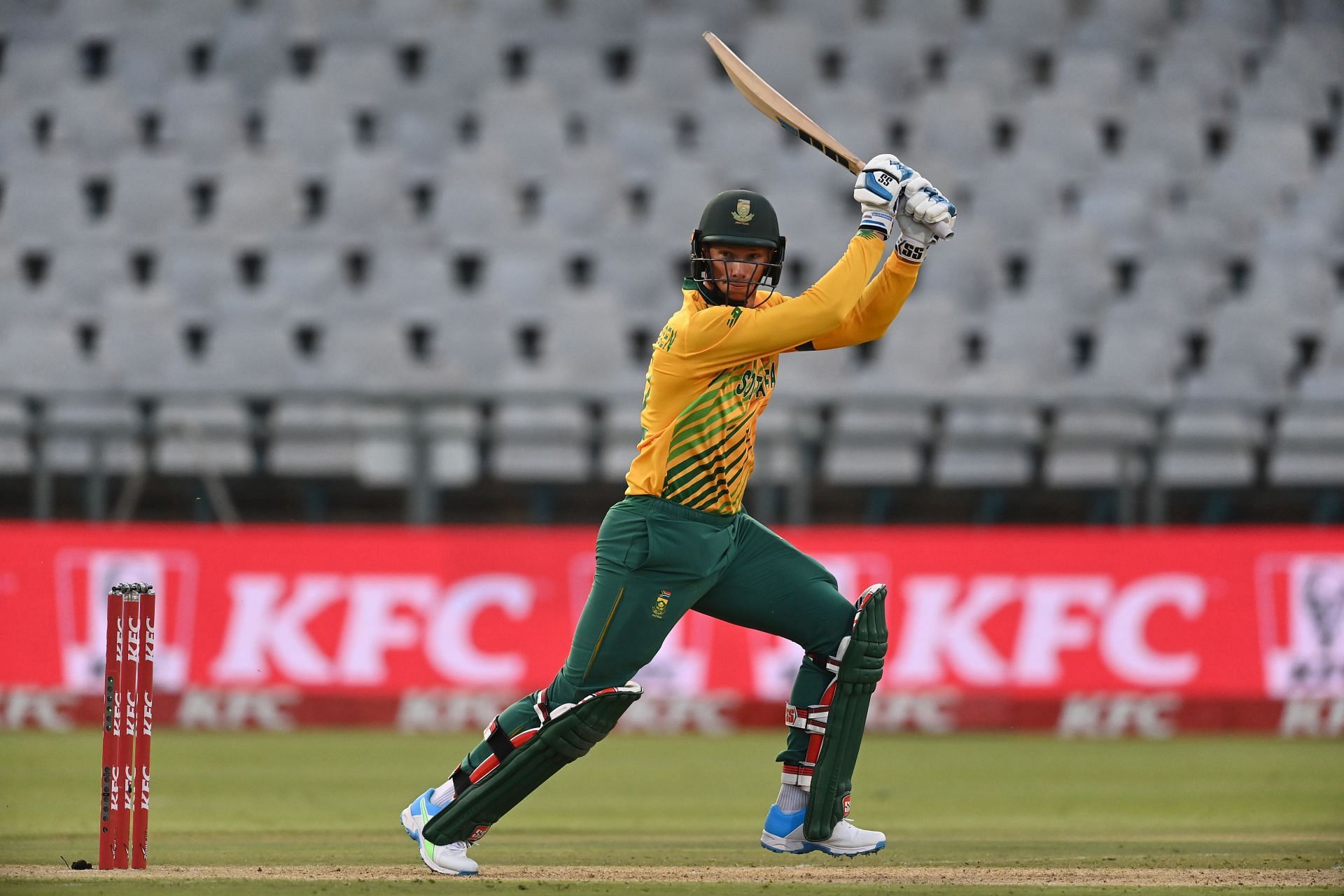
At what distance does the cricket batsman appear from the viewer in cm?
555

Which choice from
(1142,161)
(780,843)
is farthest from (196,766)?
(1142,161)

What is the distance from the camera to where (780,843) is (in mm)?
5973

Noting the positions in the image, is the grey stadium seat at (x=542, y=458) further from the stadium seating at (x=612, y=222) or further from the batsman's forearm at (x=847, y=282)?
the batsman's forearm at (x=847, y=282)

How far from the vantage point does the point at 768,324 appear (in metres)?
5.50

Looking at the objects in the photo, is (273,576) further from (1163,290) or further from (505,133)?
(1163,290)

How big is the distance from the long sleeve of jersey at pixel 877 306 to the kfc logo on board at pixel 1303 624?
658 centimetres

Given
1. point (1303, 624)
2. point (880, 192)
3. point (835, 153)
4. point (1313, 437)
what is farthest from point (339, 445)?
point (880, 192)

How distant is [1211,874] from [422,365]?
9.79 m

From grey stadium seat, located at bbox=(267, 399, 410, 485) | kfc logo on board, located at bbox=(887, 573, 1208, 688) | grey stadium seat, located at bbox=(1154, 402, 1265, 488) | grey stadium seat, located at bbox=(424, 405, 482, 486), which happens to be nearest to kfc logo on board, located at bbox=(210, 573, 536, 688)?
grey stadium seat, located at bbox=(424, 405, 482, 486)

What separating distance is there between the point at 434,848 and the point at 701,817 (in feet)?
7.82

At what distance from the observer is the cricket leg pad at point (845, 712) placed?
5820 millimetres

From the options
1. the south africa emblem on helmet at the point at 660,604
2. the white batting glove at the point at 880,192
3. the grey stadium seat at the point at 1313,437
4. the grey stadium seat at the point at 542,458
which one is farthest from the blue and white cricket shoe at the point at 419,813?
the grey stadium seat at the point at 1313,437

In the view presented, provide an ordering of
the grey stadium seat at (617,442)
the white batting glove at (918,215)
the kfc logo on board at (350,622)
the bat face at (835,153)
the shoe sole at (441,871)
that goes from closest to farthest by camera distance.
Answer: the shoe sole at (441,871), the white batting glove at (918,215), the bat face at (835,153), the kfc logo on board at (350,622), the grey stadium seat at (617,442)

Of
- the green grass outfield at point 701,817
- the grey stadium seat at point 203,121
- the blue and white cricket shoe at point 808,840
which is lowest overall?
the green grass outfield at point 701,817
